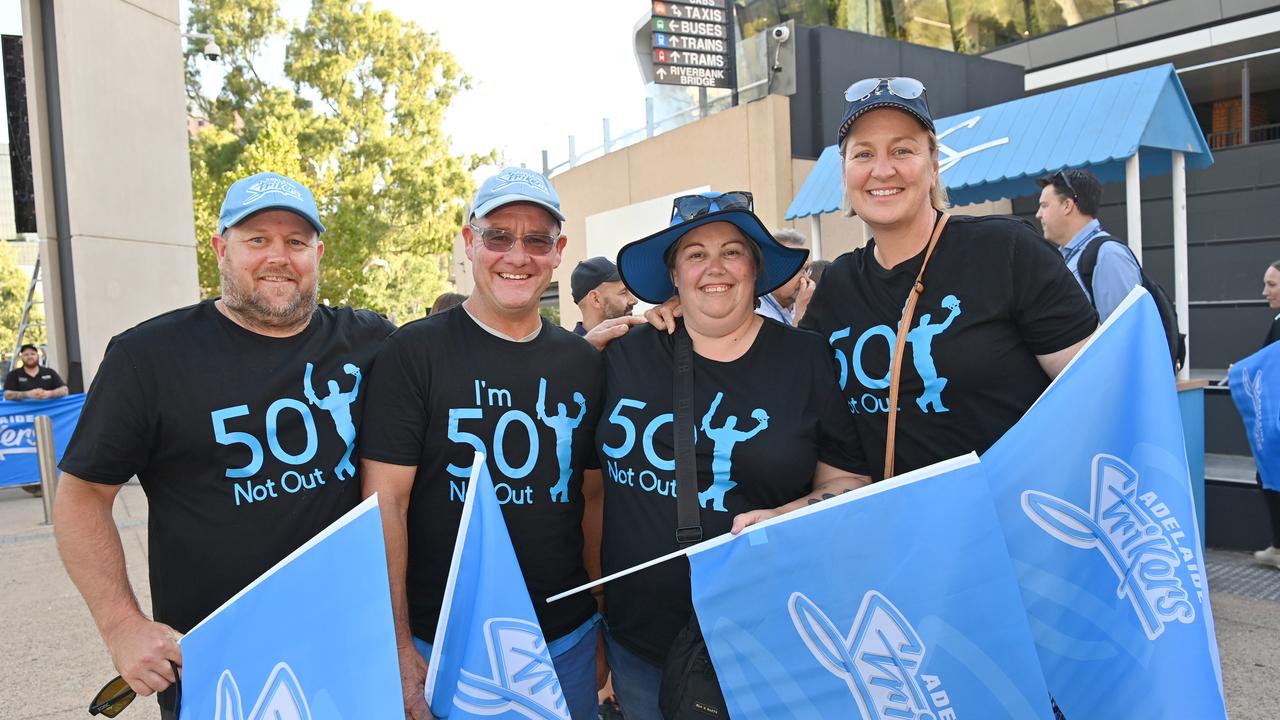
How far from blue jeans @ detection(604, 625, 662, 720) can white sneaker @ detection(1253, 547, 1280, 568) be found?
5.81 meters

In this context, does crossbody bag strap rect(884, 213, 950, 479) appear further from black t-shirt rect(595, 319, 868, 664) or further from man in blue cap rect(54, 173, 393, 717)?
man in blue cap rect(54, 173, 393, 717)

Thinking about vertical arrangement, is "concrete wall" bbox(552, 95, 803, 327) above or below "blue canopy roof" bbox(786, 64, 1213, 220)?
above

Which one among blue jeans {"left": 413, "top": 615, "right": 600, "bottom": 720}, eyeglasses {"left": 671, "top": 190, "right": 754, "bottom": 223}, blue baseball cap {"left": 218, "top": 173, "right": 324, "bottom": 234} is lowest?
blue jeans {"left": 413, "top": 615, "right": 600, "bottom": 720}

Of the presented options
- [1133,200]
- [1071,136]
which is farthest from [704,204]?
[1071,136]

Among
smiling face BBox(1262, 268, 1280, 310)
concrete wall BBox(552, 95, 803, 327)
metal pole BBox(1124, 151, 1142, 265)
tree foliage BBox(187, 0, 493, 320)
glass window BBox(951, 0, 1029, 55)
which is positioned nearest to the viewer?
smiling face BBox(1262, 268, 1280, 310)

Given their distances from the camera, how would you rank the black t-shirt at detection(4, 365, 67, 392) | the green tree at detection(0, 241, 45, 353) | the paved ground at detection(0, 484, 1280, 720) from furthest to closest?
the green tree at detection(0, 241, 45, 353) → the black t-shirt at detection(4, 365, 67, 392) → the paved ground at detection(0, 484, 1280, 720)

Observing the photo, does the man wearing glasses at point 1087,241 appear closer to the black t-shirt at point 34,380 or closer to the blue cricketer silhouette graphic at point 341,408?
the blue cricketer silhouette graphic at point 341,408

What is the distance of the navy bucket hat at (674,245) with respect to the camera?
262 centimetres

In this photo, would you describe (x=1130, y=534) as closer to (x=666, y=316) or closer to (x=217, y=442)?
(x=666, y=316)

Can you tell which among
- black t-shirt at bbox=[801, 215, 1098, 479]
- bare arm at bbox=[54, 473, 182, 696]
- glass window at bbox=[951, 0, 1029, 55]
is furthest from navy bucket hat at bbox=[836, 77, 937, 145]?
glass window at bbox=[951, 0, 1029, 55]

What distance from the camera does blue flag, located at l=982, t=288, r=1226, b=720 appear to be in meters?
2.12

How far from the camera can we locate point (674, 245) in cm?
275

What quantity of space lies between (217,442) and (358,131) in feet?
92.9

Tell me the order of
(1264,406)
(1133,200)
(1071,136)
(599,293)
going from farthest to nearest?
(1071,136) → (1133,200) → (599,293) → (1264,406)
